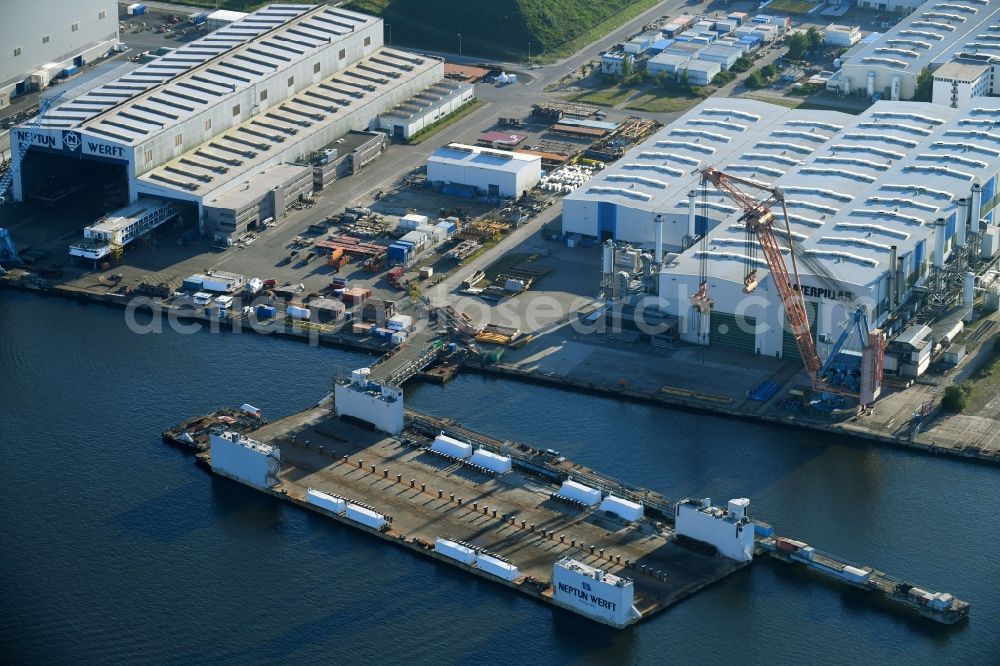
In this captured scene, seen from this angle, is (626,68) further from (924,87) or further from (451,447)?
(451,447)

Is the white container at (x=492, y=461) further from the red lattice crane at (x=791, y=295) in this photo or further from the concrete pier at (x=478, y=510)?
the red lattice crane at (x=791, y=295)

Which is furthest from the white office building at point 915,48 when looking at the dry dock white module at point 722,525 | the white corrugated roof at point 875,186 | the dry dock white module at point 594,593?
the dry dock white module at point 594,593

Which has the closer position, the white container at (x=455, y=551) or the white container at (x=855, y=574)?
the white container at (x=855, y=574)

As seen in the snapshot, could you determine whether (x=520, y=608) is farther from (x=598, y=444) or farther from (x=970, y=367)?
(x=970, y=367)

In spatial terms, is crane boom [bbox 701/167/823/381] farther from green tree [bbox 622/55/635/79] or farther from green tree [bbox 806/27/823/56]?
green tree [bbox 806/27/823/56]

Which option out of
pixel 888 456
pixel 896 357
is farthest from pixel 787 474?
pixel 896 357

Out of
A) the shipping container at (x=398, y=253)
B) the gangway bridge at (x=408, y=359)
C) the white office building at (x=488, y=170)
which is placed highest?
the white office building at (x=488, y=170)
